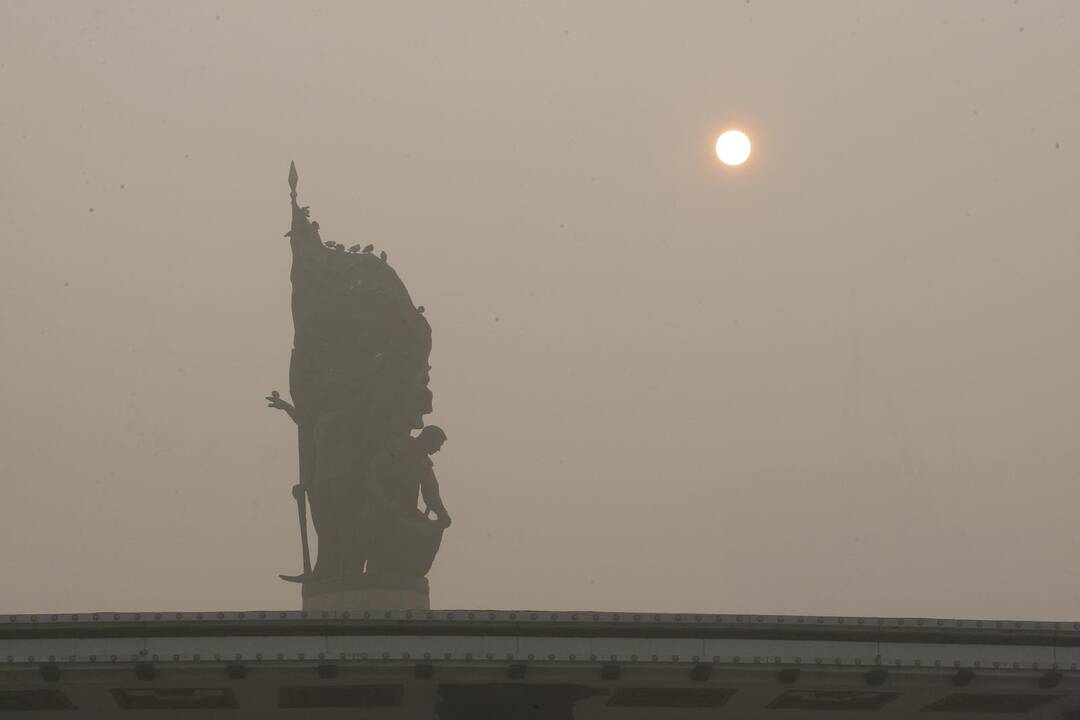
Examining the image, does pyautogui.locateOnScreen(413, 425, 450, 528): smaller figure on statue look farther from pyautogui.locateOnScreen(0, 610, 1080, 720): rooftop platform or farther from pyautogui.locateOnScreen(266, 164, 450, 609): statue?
pyautogui.locateOnScreen(0, 610, 1080, 720): rooftop platform

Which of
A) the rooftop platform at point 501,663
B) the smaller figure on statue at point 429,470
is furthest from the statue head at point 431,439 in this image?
the rooftop platform at point 501,663

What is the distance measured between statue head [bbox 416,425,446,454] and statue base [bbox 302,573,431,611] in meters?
4.22

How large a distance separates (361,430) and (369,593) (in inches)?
211

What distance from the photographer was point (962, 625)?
A: 75.9 ft

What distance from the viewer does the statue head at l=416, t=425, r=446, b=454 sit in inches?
1955

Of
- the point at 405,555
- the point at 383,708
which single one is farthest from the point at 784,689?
the point at 405,555

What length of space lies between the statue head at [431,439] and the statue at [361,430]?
0.03m

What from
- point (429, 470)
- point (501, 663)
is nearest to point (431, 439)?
point (429, 470)

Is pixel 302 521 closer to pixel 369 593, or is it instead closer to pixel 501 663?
pixel 369 593

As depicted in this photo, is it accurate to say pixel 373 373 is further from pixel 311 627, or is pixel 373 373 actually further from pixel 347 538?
pixel 311 627

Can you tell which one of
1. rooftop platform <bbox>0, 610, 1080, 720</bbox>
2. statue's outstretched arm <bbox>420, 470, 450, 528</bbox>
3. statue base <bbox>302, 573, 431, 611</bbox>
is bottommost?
rooftop platform <bbox>0, 610, 1080, 720</bbox>

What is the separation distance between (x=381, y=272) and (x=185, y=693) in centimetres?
2914

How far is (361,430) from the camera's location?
163 feet

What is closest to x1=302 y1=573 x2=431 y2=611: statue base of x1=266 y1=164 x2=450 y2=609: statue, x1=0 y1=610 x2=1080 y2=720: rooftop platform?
x1=266 y1=164 x2=450 y2=609: statue
